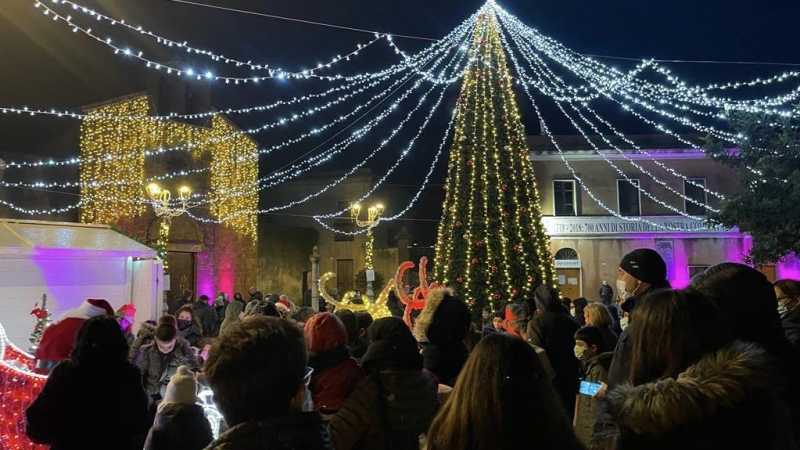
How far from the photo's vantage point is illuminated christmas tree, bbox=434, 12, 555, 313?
12797mm

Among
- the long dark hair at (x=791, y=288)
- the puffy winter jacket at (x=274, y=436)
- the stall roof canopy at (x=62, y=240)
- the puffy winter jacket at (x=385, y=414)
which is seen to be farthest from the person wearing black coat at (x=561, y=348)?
the stall roof canopy at (x=62, y=240)

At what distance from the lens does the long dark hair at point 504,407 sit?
1.74m

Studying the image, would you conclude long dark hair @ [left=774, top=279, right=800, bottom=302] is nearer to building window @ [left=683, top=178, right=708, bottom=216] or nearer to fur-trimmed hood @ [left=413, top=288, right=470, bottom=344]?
fur-trimmed hood @ [left=413, top=288, right=470, bottom=344]

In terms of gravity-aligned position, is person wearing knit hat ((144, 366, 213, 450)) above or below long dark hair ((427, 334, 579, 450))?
below

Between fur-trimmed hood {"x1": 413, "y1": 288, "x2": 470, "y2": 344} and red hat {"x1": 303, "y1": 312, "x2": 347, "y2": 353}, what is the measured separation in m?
0.90

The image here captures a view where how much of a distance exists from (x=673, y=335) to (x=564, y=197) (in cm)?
2294

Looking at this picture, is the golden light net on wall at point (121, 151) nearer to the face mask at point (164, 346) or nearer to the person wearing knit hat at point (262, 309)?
the person wearing knit hat at point (262, 309)

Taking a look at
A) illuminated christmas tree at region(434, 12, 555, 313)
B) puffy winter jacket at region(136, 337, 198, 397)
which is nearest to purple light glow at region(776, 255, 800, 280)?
illuminated christmas tree at region(434, 12, 555, 313)

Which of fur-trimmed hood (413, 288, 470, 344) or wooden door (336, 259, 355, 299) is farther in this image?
wooden door (336, 259, 355, 299)

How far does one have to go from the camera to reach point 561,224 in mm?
23906

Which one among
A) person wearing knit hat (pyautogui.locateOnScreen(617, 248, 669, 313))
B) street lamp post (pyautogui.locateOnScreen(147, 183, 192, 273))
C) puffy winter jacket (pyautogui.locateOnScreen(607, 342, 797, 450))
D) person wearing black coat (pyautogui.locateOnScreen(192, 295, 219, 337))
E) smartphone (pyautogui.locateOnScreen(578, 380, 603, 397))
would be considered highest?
street lamp post (pyautogui.locateOnScreen(147, 183, 192, 273))

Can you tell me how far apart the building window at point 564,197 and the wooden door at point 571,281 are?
2.38 m

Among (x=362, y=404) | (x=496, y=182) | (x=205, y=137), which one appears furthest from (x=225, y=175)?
(x=362, y=404)

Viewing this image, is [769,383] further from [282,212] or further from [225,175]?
[282,212]
